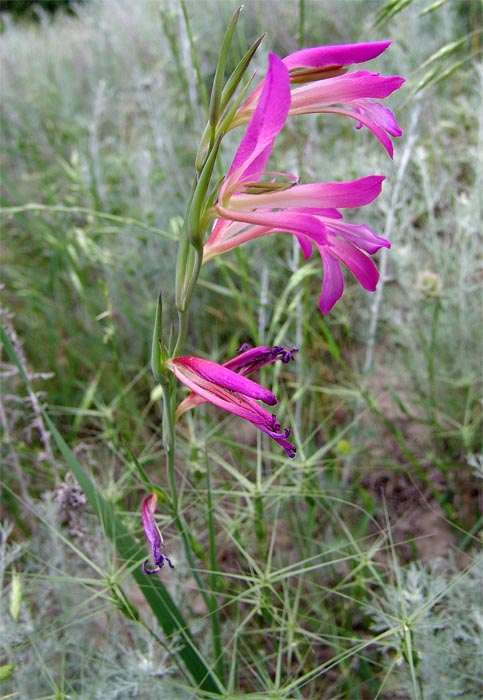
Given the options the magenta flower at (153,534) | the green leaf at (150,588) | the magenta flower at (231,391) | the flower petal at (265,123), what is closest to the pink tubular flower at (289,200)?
the flower petal at (265,123)

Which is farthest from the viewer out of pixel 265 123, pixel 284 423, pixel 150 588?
pixel 284 423

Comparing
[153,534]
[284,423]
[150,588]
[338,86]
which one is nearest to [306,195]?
[338,86]

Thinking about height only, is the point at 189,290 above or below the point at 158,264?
above

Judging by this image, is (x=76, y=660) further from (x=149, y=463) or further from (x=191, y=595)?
(x=149, y=463)

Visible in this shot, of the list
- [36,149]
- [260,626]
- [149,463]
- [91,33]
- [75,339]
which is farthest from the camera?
[91,33]

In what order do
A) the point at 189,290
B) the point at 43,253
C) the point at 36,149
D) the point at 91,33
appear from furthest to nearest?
the point at 91,33 < the point at 36,149 < the point at 43,253 < the point at 189,290

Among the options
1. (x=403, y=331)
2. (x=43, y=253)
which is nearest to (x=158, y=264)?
(x=43, y=253)

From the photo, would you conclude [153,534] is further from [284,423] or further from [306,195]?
[284,423]

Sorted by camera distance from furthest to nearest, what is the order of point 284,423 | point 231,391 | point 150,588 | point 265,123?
point 284,423 < point 150,588 < point 231,391 < point 265,123
